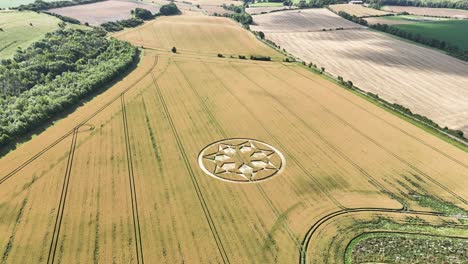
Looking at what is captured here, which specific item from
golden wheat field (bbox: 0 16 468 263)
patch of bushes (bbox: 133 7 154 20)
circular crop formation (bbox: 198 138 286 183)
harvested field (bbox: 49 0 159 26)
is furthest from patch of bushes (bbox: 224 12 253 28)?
circular crop formation (bbox: 198 138 286 183)

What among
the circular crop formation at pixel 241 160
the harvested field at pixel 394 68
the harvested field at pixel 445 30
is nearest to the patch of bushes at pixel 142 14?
the harvested field at pixel 394 68

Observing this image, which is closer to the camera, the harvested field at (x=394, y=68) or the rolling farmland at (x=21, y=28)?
the harvested field at (x=394, y=68)

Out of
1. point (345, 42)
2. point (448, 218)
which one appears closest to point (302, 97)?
point (448, 218)

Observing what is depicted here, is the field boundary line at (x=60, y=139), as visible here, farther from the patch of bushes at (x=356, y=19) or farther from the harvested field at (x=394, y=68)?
the patch of bushes at (x=356, y=19)

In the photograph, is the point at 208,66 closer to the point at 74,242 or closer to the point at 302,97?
the point at 302,97

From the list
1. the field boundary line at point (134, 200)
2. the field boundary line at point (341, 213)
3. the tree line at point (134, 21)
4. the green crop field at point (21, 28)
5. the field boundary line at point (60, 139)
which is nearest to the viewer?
the field boundary line at point (134, 200)
